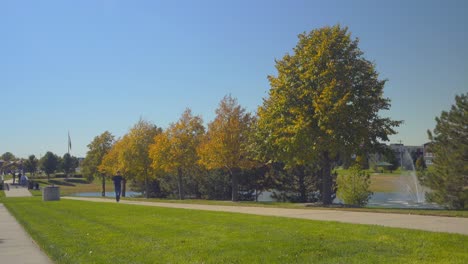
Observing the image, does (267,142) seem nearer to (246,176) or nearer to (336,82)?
(336,82)

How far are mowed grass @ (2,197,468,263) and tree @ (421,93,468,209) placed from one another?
1695 centimetres

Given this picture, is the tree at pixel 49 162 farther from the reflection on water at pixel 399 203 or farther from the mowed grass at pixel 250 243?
the mowed grass at pixel 250 243

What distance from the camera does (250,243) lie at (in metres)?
9.59

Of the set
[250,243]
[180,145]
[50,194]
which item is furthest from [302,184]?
[250,243]

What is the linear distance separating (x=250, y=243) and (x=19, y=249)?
5191 millimetres

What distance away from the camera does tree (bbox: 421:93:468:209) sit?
26.3 m

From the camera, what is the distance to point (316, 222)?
1280cm

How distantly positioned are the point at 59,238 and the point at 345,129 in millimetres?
15945

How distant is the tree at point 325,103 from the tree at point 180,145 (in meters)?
15.7

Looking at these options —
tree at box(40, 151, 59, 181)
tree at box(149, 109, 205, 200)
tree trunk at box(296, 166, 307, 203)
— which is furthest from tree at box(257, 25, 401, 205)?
tree at box(40, 151, 59, 181)

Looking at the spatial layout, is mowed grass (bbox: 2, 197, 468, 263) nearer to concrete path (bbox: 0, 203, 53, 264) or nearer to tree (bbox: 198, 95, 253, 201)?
concrete path (bbox: 0, 203, 53, 264)

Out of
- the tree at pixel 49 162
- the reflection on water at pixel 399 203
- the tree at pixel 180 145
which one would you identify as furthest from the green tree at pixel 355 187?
the tree at pixel 49 162

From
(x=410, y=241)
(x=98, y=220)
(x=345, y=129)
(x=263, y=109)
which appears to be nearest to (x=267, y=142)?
(x=263, y=109)

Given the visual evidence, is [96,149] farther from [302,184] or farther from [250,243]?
[250,243]
